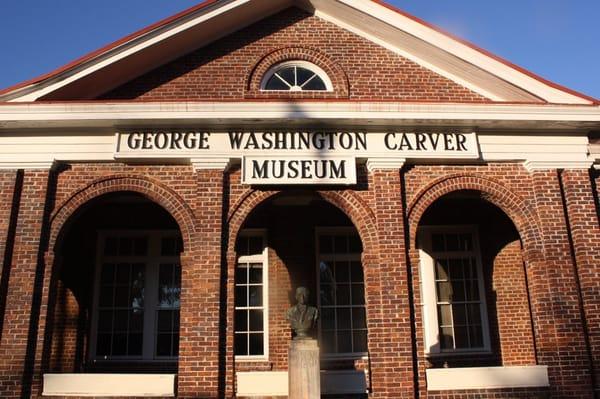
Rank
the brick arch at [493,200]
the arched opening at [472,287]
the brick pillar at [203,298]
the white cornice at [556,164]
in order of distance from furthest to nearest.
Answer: the arched opening at [472,287] → the white cornice at [556,164] → the brick arch at [493,200] → the brick pillar at [203,298]

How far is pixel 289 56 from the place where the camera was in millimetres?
10633

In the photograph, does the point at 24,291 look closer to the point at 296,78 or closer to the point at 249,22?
the point at 296,78

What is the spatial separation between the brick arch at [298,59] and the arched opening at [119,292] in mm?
3099

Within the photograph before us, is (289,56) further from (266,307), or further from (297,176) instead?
(266,307)

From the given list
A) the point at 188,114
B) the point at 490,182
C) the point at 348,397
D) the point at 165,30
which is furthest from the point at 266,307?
the point at 165,30

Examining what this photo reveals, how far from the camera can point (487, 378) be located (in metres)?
8.43

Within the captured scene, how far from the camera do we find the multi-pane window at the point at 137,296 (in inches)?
408

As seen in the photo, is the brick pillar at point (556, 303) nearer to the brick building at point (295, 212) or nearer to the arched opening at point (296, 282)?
the brick building at point (295, 212)

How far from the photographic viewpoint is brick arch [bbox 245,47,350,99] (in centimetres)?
1036

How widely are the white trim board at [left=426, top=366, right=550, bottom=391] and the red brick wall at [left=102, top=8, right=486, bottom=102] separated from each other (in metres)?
5.02

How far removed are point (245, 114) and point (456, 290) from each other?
18.8 ft

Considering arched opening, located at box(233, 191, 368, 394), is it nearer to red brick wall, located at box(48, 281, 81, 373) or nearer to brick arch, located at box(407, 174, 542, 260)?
brick arch, located at box(407, 174, 542, 260)

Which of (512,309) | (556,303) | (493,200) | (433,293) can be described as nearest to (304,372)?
(433,293)

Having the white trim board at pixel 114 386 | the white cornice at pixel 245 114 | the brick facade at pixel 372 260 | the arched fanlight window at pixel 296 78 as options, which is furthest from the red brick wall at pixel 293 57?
the white trim board at pixel 114 386
